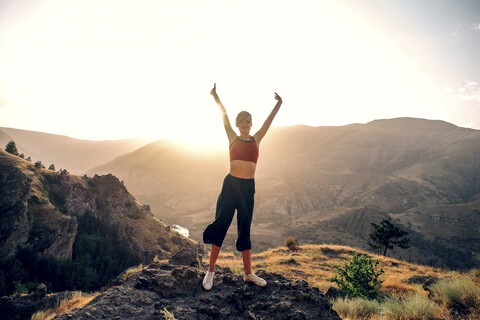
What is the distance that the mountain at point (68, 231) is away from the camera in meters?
17.1

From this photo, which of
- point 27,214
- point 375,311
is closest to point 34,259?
point 27,214

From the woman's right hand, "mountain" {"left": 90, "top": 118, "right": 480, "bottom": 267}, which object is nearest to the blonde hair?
the woman's right hand

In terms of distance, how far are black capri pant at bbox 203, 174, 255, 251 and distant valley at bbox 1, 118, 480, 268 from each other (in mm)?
53965

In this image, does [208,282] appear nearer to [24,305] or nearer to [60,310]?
[60,310]

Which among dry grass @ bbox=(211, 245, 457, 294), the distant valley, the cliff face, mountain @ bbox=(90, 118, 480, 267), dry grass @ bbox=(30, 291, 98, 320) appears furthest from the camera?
mountain @ bbox=(90, 118, 480, 267)

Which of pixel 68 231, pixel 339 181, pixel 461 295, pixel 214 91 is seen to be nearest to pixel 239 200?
pixel 214 91

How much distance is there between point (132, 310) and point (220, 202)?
180 centimetres

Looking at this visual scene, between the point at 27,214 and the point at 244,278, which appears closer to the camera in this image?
the point at 244,278

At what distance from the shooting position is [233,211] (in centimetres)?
374

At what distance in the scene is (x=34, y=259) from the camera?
56.6 feet

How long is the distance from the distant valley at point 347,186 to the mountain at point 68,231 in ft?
112

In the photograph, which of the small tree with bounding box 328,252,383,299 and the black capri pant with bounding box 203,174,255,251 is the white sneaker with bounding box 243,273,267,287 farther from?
the small tree with bounding box 328,252,383,299

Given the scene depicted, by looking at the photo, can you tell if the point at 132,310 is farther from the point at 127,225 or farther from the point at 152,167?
the point at 152,167

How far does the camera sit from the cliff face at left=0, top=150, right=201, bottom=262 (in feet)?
59.4
